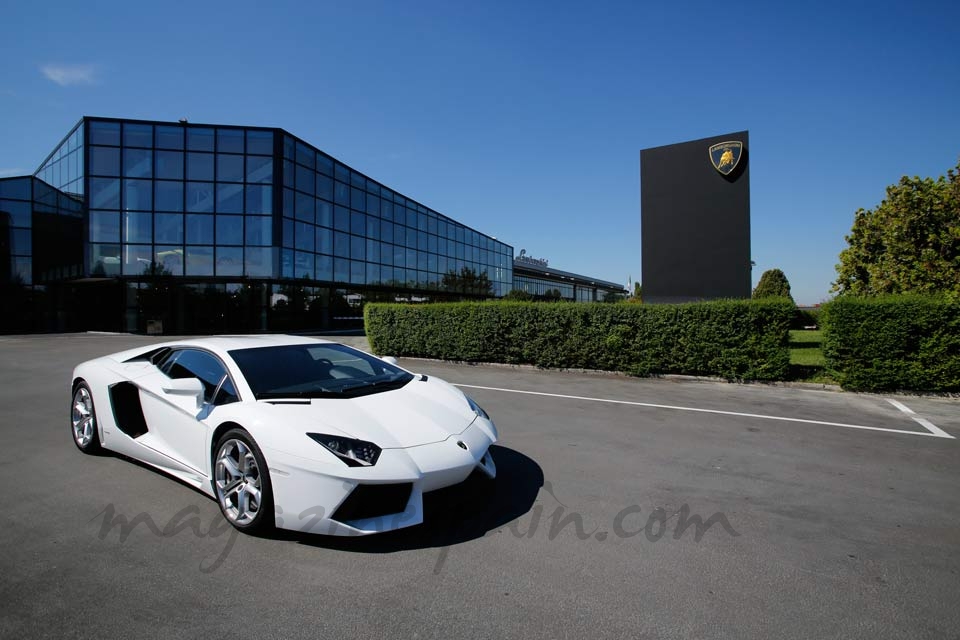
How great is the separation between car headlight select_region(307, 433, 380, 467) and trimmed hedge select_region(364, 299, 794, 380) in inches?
378

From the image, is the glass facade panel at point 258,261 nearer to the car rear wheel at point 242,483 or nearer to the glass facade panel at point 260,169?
the glass facade panel at point 260,169

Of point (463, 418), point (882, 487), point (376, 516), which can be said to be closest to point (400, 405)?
point (463, 418)

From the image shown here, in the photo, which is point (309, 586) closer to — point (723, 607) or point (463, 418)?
point (463, 418)

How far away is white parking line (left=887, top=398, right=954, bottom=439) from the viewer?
21.0ft

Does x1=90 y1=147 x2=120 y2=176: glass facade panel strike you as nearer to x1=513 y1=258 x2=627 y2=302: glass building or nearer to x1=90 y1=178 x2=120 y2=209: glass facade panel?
x1=90 y1=178 x2=120 y2=209: glass facade panel

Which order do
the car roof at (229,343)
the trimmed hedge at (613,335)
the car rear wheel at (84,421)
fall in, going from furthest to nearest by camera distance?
the trimmed hedge at (613,335) < the car rear wheel at (84,421) < the car roof at (229,343)

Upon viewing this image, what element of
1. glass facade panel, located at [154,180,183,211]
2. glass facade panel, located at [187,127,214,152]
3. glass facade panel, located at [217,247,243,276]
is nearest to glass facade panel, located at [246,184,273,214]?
glass facade panel, located at [217,247,243,276]

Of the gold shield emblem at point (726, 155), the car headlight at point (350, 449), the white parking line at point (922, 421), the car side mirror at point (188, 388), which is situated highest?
the gold shield emblem at point (726, 155)

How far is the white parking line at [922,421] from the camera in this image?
641 centimetres

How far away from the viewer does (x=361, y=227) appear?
3325cm

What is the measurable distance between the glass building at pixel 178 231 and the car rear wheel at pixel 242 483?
25228 millimetres

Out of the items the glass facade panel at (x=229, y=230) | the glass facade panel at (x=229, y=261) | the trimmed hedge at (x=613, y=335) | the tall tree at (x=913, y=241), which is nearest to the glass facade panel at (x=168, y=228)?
the glass facade panel at (x=229, y=230)

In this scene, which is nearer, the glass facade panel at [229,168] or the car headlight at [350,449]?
the car headlight at [350,449]

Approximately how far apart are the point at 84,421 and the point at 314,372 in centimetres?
284
